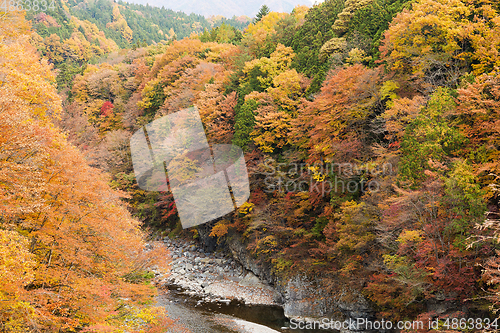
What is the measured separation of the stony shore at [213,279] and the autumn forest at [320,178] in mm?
1693

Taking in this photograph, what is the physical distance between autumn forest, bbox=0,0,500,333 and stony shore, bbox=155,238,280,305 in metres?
1.69

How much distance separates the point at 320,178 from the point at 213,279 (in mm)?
11737

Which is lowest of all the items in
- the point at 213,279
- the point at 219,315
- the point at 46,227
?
the point at 213,279

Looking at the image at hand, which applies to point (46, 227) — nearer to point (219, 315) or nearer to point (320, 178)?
point (219, 315)

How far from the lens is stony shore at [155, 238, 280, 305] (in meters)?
21.0

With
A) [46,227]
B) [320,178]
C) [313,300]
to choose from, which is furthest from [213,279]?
[46,227]

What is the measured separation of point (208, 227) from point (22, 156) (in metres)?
19.7

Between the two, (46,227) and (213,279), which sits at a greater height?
(46,227)

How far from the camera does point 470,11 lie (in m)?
14.5

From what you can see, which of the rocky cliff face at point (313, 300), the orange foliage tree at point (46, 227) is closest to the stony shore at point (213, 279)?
the rocky cliff face at point (313, 300)

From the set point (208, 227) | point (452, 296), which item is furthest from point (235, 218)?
point (452, 296)

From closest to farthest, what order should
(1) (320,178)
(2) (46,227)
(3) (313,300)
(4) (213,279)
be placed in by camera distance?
1. (2) (46,227)
2. (3) (313,300)
3. (1) (320,178)
4. (4) (213,279)

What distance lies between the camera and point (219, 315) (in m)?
18.6

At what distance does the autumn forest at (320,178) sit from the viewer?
29.6 feet
